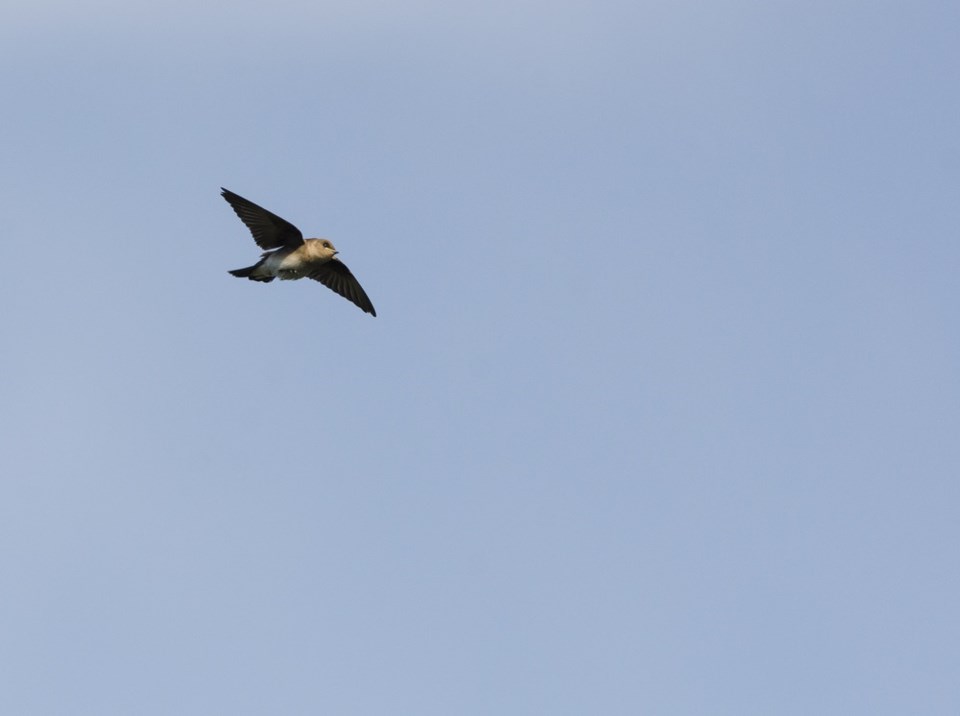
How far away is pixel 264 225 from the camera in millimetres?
31797

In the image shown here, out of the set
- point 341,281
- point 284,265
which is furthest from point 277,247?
point 341,281

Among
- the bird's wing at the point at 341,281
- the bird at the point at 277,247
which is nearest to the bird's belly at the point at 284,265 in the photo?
the bird at the point at 277,247

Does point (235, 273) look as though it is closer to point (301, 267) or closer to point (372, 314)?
point (301, 267)

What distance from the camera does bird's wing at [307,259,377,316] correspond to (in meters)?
33.7

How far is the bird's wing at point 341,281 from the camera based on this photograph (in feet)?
111

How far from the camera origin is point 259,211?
3139cm

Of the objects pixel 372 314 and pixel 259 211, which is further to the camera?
pixel 372 314

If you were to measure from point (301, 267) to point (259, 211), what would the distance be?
6.22ft

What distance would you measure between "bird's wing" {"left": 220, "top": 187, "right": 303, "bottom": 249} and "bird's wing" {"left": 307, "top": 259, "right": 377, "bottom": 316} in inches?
59.7

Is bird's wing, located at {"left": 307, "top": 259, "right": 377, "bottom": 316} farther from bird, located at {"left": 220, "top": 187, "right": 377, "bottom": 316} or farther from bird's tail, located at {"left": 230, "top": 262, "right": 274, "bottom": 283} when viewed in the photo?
bird's tail, located at {"left": 230, "top": 262, "right": 274, "bottom": 283}

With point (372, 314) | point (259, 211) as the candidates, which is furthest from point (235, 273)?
point (372, 314)

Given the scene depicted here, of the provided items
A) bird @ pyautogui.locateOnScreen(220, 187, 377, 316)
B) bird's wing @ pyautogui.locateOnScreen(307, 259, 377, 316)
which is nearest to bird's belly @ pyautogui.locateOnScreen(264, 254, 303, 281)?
bird @ pyautogui.locateOnScreen(220, 187, 377, 316)

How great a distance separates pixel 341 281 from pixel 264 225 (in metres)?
2.86

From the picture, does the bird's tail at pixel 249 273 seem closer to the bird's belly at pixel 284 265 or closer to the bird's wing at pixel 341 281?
the bird's belly at pixel 284 265
